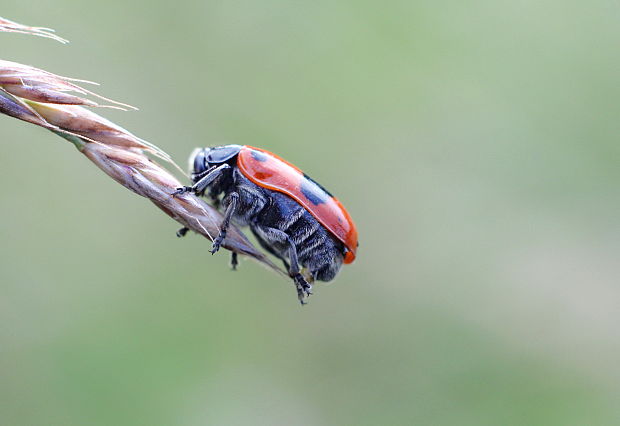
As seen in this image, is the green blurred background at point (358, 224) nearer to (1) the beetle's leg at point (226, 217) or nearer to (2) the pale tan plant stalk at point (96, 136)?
(1) the beetle's leg at point (226, 217)

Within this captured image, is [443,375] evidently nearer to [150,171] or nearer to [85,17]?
[150,171]

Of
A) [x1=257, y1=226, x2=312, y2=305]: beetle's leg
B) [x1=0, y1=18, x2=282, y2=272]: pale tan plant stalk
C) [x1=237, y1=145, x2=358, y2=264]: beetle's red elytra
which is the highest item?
[x1=237, y1=145, x2=358, y2=264]: beetle's red elytra

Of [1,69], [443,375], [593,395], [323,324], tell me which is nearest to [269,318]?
[323,324]

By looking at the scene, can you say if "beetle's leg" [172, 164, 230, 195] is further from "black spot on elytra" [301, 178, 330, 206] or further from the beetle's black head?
"black spot on elytra" [301, 178, 330, 206]

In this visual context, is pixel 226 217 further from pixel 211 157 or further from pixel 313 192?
pixel 211 157

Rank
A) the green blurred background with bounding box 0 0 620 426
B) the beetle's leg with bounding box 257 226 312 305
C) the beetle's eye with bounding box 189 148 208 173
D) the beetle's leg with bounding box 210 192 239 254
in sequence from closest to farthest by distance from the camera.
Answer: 1. the beetle's leg with bounding box 210 192 239 254
2. the beetle's leg with bounding box 257 226 312 305
3. the beetle's eye with bounding box 189 148 208 173
4. the green blurred background with bounding box 0 0 620 426

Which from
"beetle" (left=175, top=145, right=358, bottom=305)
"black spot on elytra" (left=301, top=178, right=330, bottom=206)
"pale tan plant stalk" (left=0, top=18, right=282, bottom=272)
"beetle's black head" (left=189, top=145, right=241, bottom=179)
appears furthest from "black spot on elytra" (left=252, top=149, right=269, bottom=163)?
"pale tan plant stalk" (left=0, top=18, right=282, bottom=272)

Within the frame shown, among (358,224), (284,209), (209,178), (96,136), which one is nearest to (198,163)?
(209,178)
